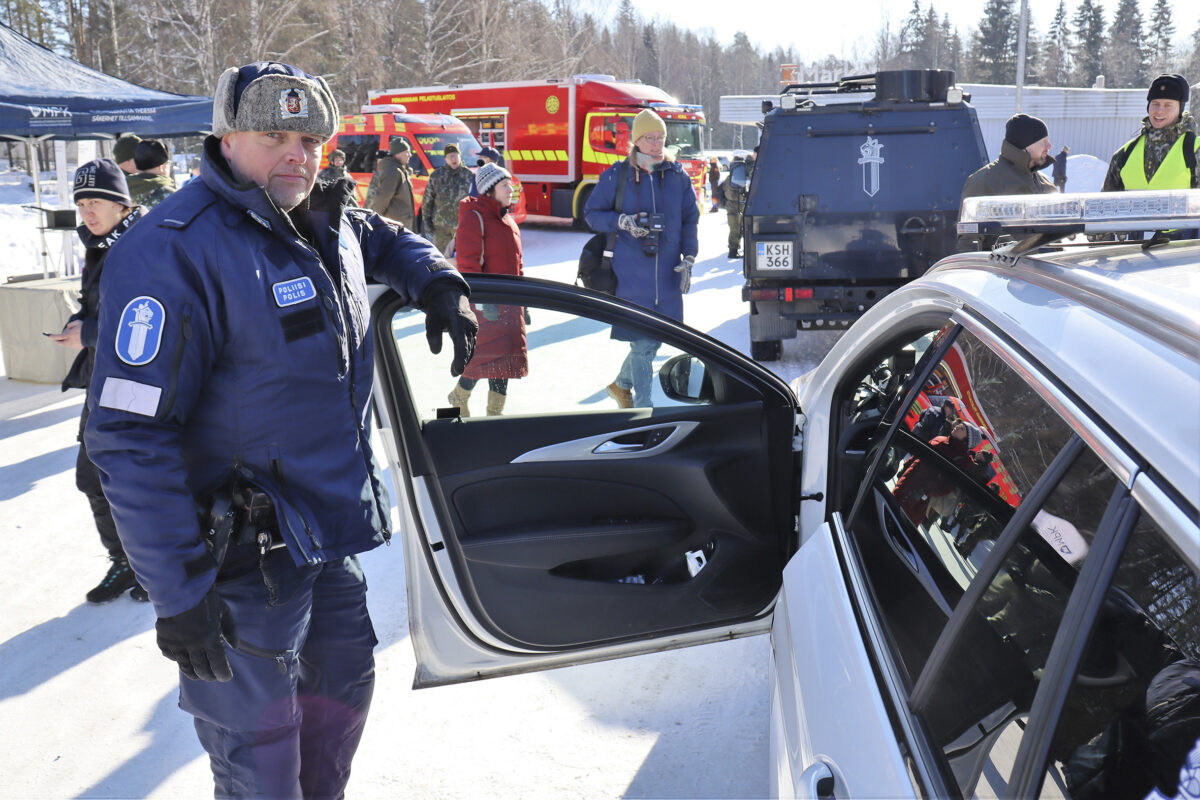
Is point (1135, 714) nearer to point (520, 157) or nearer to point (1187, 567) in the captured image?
point (1187, 567)

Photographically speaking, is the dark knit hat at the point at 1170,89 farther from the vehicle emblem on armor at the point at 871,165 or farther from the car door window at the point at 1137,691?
the car door window at the point at 1137,691

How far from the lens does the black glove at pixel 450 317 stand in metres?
2.07

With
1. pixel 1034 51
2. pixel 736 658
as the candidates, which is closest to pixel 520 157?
pixel 736 658

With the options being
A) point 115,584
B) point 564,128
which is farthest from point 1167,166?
point 564,128

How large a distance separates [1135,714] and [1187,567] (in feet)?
0.71

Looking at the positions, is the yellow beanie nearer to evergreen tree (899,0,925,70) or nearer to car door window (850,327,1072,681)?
car door window (850,327,1072,681)

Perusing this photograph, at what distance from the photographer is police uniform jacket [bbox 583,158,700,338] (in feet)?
16.3

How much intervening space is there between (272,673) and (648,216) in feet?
12.0

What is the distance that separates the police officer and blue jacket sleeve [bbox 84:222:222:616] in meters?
8.17

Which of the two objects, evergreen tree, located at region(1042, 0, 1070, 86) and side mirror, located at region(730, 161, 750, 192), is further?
evergreen tree, located at region(1042, 0, 1070, 86)

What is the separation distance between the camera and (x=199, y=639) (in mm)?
1597

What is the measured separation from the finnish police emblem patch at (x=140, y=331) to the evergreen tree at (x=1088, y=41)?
70.1m

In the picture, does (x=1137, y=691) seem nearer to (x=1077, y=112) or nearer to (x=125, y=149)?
(x=125, y=149)

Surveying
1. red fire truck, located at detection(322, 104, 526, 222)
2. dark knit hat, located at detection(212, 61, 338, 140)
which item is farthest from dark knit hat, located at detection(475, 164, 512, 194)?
red fire truck, located at detection(322, 104, 526, 222)
